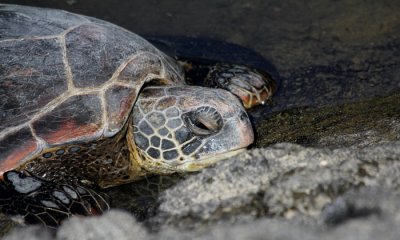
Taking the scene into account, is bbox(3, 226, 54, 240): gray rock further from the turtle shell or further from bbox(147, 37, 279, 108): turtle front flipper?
bbox(147, 37, 279, 108): turtle front flipper

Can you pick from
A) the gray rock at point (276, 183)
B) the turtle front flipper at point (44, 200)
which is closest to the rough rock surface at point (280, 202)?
the gray rock at point (276, 183)

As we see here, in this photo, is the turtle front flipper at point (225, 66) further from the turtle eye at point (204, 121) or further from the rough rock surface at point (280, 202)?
the rough rock surface at point (280, 202)

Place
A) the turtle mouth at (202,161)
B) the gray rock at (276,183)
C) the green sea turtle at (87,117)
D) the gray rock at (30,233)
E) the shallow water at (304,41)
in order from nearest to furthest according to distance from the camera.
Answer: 1. the gray rock at (276,183)
2. the gray rock at (30,233)
3. the green sea turtle at (87,117)
4. the turtle mouth at (202,161)
5. the shallow water at (304,41)

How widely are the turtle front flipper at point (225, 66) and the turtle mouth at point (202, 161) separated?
3.14ft

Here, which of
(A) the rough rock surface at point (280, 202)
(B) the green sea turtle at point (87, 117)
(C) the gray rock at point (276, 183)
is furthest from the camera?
(B) the green sea turtle at point (87, 117)

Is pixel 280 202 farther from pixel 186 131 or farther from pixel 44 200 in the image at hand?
pixel 44 200

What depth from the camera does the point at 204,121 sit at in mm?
3096

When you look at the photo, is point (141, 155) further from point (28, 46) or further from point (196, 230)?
point (196, 230)

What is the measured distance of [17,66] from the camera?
2930 millimetres

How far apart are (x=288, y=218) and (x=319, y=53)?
9.33 feet

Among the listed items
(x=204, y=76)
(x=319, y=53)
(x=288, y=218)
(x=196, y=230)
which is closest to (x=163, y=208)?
(x=196, y=230)

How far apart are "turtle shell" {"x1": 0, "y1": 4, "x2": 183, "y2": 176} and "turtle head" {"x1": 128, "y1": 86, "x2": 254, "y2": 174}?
8.0 inches

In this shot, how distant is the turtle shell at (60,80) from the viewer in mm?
2770

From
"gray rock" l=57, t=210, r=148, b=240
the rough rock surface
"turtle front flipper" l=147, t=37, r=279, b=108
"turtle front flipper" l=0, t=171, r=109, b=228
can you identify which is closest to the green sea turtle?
"turtle front flipper" l=0, t=171, r=109, b=228
